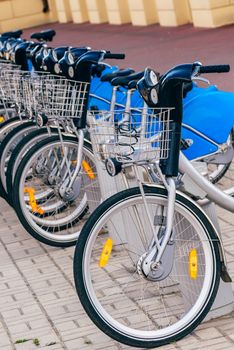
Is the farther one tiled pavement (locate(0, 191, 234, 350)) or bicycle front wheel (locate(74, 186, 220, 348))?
tiled pavement (locate(0, 191, 234, 350))

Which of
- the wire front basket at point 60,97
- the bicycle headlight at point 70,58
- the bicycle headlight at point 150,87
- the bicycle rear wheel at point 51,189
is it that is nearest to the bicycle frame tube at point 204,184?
the bicycle headlight at point 150,87

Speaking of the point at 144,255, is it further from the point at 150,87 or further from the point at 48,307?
the point at 48,307

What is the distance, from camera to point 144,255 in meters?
5.09

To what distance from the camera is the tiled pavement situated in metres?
5.21

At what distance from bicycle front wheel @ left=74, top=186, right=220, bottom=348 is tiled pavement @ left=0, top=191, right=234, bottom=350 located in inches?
4.9

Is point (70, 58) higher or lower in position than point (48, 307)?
higher

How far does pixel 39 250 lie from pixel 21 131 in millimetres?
1082

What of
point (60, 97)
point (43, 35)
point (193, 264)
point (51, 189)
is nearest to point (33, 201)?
point (51, 189)

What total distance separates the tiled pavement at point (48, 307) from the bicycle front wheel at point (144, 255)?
0.12 meters

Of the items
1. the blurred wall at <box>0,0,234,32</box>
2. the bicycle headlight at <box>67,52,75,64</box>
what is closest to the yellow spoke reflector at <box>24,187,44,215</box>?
the bicycle headlight at <box>67,52,75,64</box>

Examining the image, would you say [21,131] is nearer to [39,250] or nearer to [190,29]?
[39,250]

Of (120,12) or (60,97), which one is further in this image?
(120,12)

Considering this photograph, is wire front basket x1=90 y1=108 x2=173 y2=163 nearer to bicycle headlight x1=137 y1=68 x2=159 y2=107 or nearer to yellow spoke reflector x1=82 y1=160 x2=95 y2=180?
bicycle headlight x1=137 y1=68 x2=159 y2=107

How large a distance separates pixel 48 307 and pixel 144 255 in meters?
1.16
